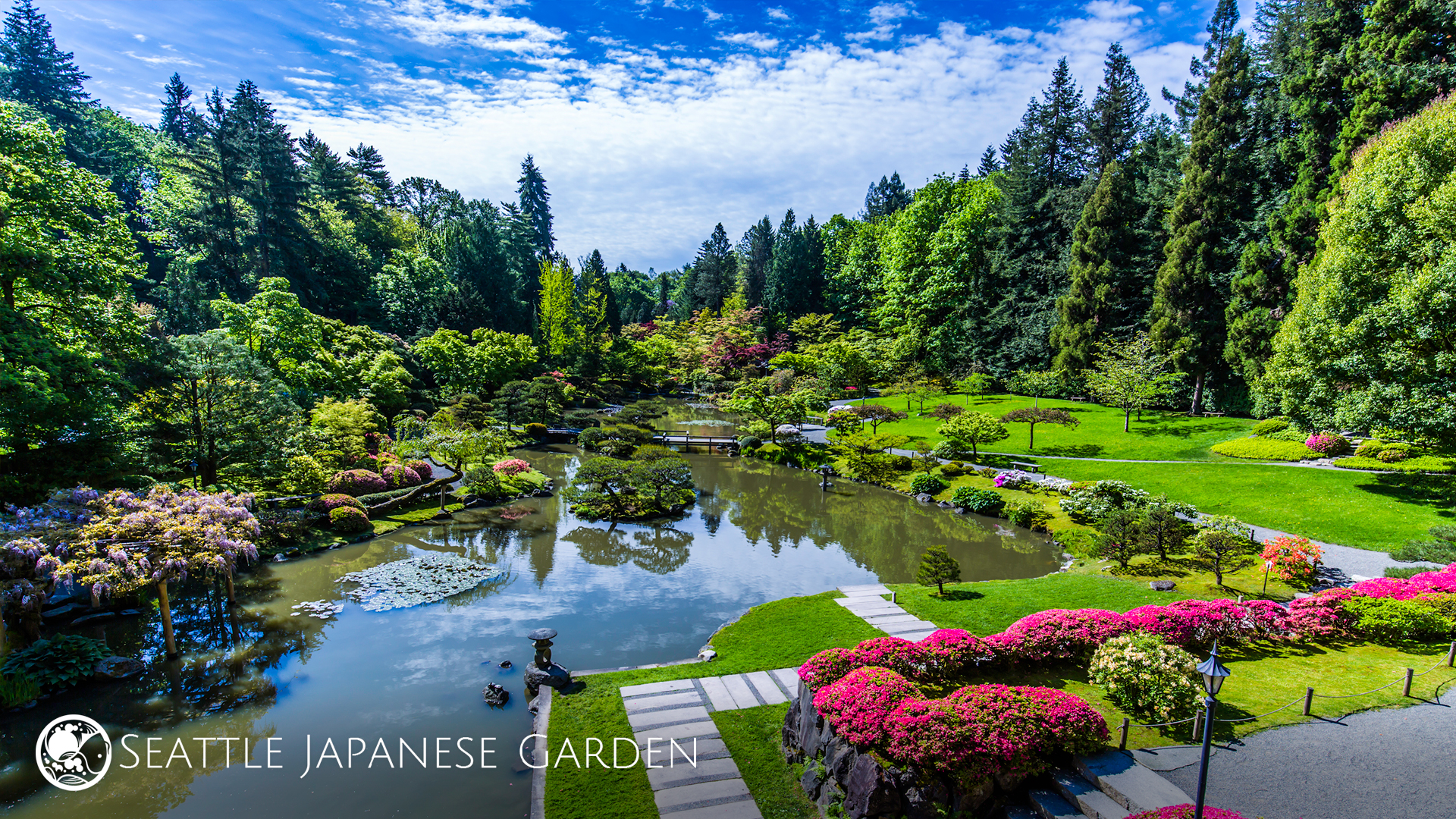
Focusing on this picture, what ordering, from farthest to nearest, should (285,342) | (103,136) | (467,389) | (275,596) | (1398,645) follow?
1. (103,136)
2. (467,389)
3. (285,342)
4. (275,596)
5. (1398,645)

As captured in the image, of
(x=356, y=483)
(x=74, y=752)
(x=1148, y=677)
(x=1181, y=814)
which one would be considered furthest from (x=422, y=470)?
(x=1181, y=814)

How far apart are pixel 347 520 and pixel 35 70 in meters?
42.0

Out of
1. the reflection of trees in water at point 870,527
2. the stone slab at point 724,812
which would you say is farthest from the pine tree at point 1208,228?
the stone slab at point 724,812

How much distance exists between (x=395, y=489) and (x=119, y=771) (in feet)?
43.4

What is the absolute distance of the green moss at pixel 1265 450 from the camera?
69.8 ft

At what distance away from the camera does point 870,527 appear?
65.9 feet

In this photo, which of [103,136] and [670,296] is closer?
[103,136]

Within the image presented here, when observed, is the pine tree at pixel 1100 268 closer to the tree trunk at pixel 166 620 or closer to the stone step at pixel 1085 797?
the stone step at pixel 1085 797

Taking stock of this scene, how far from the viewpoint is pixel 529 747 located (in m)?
8.48

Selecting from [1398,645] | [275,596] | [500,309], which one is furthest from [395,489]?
[500,309]

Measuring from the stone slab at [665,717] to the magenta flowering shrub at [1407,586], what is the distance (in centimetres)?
1161

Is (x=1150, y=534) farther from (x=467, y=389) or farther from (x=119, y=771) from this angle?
(x=467, y=389)

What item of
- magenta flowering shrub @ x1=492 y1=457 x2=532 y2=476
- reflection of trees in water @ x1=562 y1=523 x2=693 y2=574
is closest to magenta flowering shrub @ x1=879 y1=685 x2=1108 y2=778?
reflection of trees in water @ x1=562 y1=523 x2=693 y2=574

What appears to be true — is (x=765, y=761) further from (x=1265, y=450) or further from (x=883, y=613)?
(x=1265, y=450)
